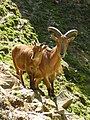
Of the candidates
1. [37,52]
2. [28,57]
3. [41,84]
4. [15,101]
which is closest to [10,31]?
[41,84]

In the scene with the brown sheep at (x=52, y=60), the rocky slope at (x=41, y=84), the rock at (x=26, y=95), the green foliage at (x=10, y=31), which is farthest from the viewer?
the green foliage at (x=10, y=31)

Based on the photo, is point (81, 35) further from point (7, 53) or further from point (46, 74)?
point (46, 74)

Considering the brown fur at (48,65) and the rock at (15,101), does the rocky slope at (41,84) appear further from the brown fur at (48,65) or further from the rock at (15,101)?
the brown fur at (48,65)

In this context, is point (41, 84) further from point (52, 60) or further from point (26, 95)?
point (26, 95)

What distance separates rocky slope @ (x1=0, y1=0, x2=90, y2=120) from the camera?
322 inches

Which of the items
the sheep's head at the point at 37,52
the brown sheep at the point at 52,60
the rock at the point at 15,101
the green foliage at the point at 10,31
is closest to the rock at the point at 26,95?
the rock at the point at 15,101

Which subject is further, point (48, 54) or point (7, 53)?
point (7, 53)

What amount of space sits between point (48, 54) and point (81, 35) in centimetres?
1001

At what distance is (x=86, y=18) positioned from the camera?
2308cm

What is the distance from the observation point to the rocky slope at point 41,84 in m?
8.18

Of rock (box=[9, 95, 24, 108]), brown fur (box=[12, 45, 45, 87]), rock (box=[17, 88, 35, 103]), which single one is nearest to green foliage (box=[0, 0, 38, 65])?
brown fur (box=[12, 45, 45, 87])

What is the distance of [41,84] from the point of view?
42.4 ft

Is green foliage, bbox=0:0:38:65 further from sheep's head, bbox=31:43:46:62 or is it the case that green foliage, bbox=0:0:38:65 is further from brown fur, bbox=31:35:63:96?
sheep's head, bbox=31:43:46:62

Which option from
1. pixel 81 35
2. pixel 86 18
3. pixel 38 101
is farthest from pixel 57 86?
pixel 86 18
